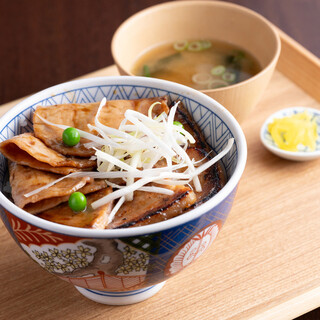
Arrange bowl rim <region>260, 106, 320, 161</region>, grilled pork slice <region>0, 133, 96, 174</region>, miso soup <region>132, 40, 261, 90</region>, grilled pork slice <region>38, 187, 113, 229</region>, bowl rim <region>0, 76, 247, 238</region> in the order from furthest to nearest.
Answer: miso soup <region>132, 40, 261, 90</region>
bowl rim <region>260, 106, 320, 161</region>
grilled pork slice <region>0, 133, 96, 174</region>
grilled pork slice <region>38, 187, 113, 229</region>
bowl rim <region>0, 76, 247, 238</region>

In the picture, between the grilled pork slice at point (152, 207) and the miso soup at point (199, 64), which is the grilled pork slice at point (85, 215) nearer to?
the grilled pork slice at point (152, 207)

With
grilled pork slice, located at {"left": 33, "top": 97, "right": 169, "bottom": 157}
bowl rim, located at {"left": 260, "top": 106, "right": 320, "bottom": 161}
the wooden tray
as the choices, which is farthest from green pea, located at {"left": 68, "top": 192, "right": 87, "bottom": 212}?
bowl rim, located at {"left": 260, "top": 106, "right": 320, "bottom": 161}

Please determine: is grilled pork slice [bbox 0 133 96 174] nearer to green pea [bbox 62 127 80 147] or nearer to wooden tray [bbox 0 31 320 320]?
green pea [bbox 62 127 80 147]

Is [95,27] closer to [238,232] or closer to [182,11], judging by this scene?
[182,11]

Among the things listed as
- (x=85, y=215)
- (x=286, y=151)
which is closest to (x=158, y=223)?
(x=85, y=215)

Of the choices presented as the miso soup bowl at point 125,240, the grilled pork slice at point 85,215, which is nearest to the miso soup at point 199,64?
the miso soup bowl at point 125,240

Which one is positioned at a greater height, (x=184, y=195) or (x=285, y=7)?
(x=184, y=195)

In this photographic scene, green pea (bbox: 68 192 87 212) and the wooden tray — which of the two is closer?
green pea (bbox: 68 192 87 212)

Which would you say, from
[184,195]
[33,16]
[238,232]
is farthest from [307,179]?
[33,16]
